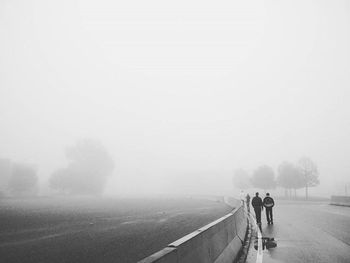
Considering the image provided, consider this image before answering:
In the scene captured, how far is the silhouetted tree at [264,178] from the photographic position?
97.4 m

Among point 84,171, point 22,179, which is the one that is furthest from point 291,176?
point 22,179

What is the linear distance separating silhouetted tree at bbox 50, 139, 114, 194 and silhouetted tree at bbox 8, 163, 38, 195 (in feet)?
20.8

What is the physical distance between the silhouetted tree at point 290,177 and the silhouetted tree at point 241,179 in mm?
31148

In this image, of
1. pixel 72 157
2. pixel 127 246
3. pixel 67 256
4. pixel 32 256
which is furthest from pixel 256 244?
pixel 72 157

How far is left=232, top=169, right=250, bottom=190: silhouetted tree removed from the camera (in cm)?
12069

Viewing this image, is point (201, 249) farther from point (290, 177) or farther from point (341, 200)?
point (290, 177)

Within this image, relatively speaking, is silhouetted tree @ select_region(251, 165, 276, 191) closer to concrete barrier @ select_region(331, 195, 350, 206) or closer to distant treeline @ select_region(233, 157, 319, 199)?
distant treeline @ select_region(233, 157, 319, 199)

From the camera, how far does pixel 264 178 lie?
321 ft

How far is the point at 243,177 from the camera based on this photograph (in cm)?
12206

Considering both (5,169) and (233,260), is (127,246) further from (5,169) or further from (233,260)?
(5,169)

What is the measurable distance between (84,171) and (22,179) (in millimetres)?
18820

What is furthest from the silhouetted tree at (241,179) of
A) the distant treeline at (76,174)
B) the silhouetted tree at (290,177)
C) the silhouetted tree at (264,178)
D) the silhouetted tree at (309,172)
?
the distant treeline at (76,174)

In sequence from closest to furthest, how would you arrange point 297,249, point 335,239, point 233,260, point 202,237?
point 202,237 → point 233,260 → point 297,249 → point 335,239

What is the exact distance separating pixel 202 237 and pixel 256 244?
6.29 meters
